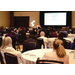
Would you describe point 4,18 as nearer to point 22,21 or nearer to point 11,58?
point 22,21

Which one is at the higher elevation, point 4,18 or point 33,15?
point 33,15

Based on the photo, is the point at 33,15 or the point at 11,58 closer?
the point at 11,58

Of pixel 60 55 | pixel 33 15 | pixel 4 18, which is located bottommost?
pixel 60 55

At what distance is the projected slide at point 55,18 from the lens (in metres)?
18.4

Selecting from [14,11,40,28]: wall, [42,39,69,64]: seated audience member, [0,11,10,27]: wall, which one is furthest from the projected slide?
[42,39,69,64]: seated audience member

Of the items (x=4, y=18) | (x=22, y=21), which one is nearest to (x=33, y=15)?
(x=22, y=21)

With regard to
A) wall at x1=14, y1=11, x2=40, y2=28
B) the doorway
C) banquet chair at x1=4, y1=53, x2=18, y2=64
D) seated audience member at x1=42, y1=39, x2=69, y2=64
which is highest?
wall at x1=14, y1=11, x2=40, y2=28

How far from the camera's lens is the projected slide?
1839cm

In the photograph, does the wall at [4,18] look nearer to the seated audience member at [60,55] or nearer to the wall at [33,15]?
the wall at [33,15]

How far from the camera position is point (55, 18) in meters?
18.5

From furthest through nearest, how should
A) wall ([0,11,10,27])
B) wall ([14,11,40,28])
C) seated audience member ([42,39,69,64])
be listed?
wall ([14,11,40,28])
wall ([0,11,10,27])
seated audience member ([42,39,69,64])

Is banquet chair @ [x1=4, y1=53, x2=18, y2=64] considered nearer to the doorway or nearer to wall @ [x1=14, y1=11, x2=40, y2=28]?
wall @ [x1=14, y1=11, x2=40, y2=28]
